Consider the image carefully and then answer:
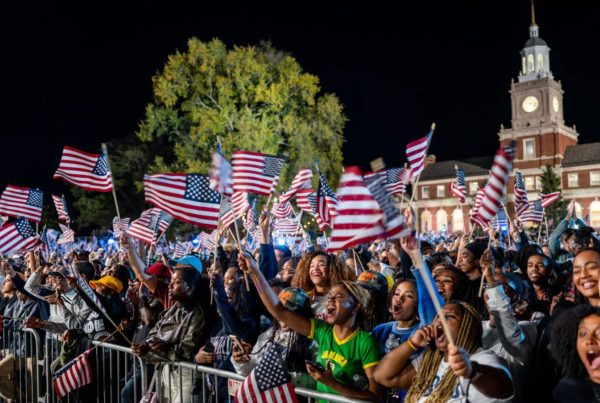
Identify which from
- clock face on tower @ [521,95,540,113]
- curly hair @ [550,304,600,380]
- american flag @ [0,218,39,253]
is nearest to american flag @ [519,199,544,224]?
american flag @ [0,218,39,253]

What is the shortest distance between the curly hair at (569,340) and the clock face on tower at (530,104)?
79290 millimetres

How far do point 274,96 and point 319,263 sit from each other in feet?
91.2

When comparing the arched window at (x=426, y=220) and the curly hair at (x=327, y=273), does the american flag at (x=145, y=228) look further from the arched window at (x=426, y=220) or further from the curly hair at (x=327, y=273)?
the arched window at (x=426, y=220)

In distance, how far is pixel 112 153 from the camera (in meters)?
41.1

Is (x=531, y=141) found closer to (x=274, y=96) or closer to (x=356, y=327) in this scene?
(x=274, y=96)

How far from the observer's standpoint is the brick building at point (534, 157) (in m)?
72.5

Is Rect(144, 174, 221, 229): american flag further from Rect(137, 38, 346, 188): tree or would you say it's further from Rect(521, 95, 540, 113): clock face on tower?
Rect(521, 95, 540, 113): clock face on tower

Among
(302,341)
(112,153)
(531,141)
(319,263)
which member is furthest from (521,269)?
(531,141)

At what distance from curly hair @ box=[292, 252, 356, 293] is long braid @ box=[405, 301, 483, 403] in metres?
1.70

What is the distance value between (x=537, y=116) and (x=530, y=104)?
2056 mm

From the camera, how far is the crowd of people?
11.4ft

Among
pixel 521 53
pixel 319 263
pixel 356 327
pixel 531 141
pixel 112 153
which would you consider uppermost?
pixel 521 53

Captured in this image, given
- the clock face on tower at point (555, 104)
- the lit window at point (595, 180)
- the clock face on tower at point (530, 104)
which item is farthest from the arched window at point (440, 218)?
the clock face on tower at point (555, 104)

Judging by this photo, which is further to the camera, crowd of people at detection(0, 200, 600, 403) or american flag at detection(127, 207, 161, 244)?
american flag at detection(127, 207, 161, 244)
